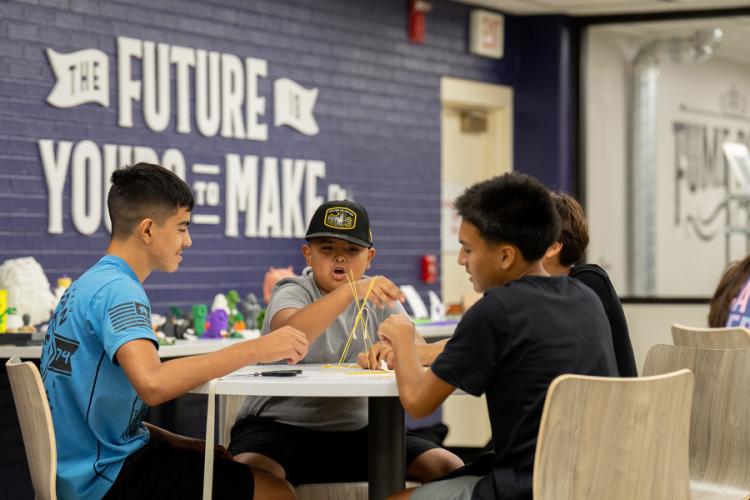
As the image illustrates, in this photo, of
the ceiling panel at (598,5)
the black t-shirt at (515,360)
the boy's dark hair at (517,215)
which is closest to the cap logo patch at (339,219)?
the boy's dark hair at (517,215)

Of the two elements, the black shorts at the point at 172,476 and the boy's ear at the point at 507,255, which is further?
the black shorts at the point at 172,476

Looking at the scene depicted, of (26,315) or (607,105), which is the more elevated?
(607,105)

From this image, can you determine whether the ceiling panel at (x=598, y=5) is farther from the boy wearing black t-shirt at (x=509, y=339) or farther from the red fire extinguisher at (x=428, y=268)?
the boy wearing black t-shirt at (x=509, y=339)

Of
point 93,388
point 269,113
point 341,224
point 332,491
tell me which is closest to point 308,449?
point 332,491

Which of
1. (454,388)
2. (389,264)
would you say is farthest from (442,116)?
(454,388)

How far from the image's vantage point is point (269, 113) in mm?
6773

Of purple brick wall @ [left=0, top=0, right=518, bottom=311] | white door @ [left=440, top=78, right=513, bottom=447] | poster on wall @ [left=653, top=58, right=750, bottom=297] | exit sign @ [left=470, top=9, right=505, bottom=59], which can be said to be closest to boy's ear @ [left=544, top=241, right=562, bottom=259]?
purple brick wall @ [left=0, top=0, right=518, bottom=311]

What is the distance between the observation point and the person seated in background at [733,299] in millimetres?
4617

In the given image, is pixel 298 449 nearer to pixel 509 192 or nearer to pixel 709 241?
pixel 509 192

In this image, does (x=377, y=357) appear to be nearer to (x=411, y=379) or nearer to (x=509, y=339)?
(x=411, y=379)

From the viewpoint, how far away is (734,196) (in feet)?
28.9

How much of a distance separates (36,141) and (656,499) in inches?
145

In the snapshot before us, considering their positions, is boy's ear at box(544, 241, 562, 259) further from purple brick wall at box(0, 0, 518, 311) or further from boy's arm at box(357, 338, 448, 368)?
purple brick wall at box(0, 0, 518, 311)

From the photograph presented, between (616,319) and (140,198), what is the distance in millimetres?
1303
